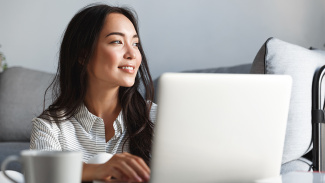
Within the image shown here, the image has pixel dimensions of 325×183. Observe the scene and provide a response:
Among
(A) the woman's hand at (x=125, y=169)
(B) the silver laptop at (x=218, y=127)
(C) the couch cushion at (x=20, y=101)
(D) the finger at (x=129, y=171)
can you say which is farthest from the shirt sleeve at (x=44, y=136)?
(C) the couch cushion at (x=20, y=101)

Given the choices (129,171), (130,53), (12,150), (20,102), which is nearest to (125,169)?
(129,171)

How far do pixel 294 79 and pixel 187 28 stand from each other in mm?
1432

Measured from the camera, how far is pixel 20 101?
9.55ft

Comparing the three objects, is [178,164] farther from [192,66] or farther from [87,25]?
[192,66]

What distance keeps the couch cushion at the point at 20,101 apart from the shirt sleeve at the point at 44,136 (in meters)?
1.29

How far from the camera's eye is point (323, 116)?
1.54 meters

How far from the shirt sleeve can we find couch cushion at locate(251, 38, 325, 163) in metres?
0.77

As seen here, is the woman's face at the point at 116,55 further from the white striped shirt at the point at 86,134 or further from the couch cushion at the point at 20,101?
the couch cushion at the point at 20,101

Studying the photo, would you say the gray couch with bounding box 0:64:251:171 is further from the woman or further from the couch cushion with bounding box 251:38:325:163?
the couch cushion with bounding box 251:38:325:163

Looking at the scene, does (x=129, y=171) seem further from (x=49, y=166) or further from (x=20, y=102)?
(x=20, y=102)

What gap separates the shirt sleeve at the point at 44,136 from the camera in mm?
1493

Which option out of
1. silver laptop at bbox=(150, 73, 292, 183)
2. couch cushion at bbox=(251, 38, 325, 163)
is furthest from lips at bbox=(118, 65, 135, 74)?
silver laptop at bbox=(150, 73, 292, 183)

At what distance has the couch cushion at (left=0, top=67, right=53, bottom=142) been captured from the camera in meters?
2.87

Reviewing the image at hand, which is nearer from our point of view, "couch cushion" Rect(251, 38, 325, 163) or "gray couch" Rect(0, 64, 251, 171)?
"couch cushion" Rect(251, 38, 325, 163)
